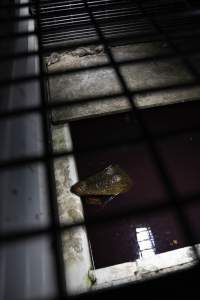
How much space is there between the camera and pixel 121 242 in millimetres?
1190

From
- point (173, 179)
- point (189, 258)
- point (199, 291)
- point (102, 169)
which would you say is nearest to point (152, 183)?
point (173, 179)

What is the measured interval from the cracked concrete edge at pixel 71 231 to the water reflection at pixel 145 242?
9.2 inches

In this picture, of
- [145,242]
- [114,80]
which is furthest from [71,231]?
[114,80]

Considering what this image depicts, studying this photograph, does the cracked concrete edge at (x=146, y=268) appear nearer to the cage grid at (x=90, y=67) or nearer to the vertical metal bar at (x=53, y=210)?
the cage grid at (x=90, y=67)

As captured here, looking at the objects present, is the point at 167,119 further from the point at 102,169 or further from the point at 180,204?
the point at 180,204

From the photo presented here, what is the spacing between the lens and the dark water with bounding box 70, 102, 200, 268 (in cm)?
118

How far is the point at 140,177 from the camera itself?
145 cm

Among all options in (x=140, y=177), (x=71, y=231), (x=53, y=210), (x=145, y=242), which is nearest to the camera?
(x=53, y=210)

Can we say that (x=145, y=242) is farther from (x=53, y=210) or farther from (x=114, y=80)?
(x=114, y=80)

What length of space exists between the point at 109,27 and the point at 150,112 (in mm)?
1084

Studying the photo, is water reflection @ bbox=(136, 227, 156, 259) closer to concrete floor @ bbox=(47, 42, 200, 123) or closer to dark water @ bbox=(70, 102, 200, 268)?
dark water @ bbox=(70, 102, 200, 268)

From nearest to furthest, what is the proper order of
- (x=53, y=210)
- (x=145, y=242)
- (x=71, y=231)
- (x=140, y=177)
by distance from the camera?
1. (x=53, y=210)
2. (x=71, y=231)
3. (x=145, y=242)
4. (x=140, y=177)

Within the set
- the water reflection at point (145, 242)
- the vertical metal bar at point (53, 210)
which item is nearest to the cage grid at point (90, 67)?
the vertical metal bar at point (53, 210)

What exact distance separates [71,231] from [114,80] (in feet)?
3.81
